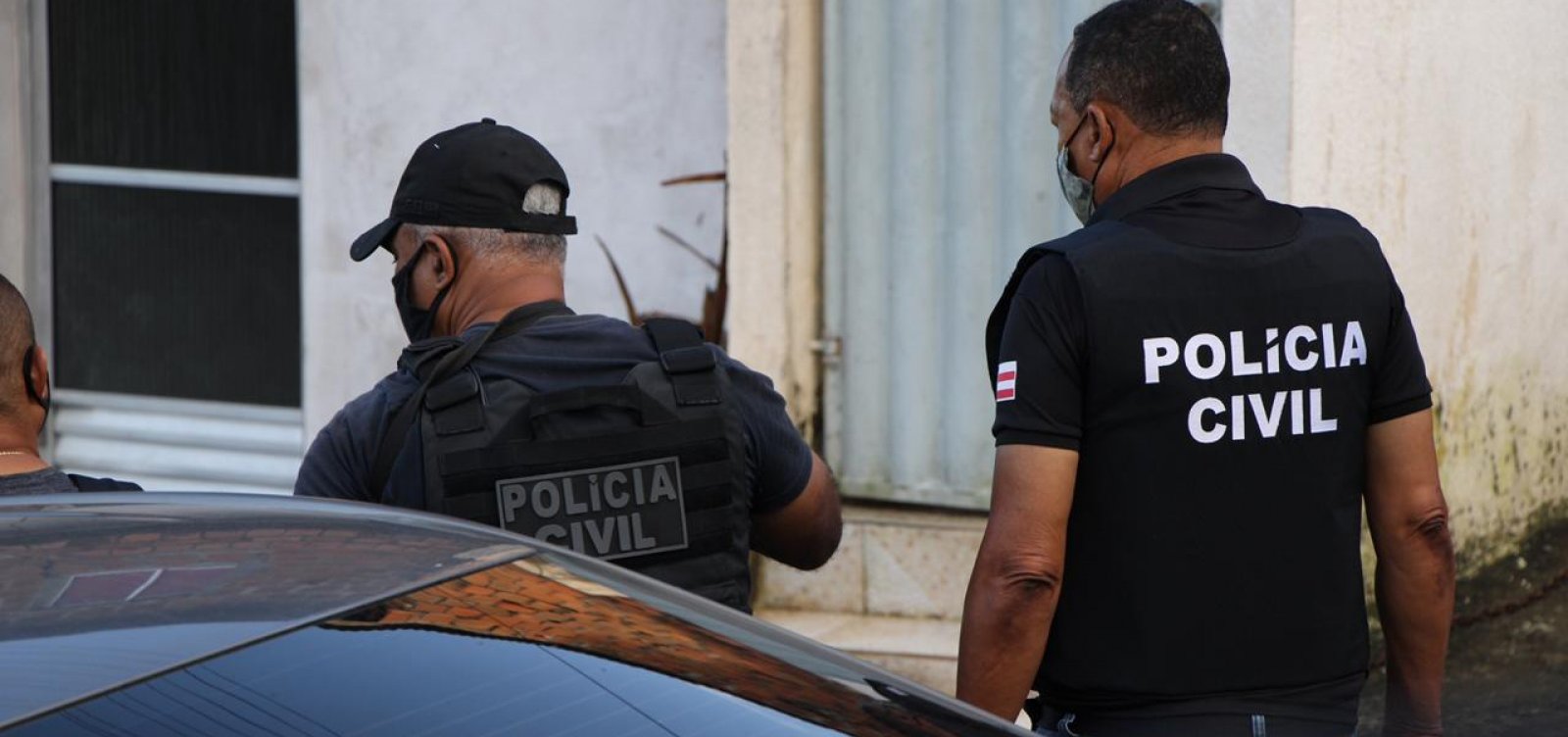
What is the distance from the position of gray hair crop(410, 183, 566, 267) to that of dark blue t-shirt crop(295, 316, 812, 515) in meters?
0.13

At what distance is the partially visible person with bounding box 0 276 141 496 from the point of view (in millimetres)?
3029

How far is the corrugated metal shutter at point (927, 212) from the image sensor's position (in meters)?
5.76

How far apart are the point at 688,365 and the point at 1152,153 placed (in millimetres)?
716

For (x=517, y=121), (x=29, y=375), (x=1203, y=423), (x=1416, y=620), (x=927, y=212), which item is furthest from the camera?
(x=517, y=121)

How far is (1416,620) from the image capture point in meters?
2.92

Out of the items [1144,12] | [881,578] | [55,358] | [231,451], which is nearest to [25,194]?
[55,358]

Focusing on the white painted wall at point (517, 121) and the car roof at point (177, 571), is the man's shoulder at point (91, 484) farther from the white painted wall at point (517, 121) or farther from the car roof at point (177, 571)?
the white painted wall at point (517, 121)

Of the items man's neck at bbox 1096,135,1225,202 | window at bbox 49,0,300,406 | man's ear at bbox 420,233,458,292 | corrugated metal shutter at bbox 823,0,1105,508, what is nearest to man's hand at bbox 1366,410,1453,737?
man's neck at bbox 1096,135,1225,202

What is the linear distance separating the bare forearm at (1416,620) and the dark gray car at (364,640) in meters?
0.87

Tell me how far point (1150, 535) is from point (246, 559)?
123cm

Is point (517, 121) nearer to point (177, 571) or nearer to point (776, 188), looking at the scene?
point (776, 188)

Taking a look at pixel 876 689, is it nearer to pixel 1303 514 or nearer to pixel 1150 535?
pixel 1150 535

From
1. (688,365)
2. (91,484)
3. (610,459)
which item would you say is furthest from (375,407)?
(91,484)

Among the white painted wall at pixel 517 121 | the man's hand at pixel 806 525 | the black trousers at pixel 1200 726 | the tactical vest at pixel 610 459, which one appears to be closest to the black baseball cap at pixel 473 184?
the tactical vest at pixel 610 459
